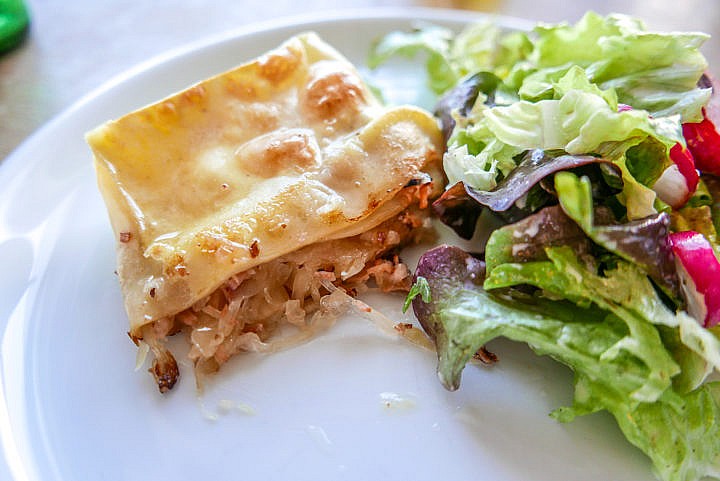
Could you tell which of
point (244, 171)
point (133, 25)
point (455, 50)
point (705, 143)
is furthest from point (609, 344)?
point (133, 25)

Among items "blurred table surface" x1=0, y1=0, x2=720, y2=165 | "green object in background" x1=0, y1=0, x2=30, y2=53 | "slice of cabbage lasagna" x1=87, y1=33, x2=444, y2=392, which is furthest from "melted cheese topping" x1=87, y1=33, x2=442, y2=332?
"green object in background" x1=0, y1=0, x2=30, y2=53

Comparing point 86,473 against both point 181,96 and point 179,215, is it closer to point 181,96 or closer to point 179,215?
point 179,215

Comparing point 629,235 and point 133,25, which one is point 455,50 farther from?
point 133,25

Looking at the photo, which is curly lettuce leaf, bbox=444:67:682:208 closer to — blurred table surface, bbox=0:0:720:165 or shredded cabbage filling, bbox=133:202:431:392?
shredded cabbage filling, bbox=133:202:431:392

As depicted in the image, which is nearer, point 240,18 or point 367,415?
point 367,415

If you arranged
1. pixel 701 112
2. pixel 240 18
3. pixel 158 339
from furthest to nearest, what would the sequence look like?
pixel 240 18 → pixel 701 112 → pixel 158 339

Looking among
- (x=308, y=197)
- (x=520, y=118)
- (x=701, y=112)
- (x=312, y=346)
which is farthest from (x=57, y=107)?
(x=701, y=112)

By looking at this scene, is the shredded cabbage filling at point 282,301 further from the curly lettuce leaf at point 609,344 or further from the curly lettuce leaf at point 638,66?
the curly lettuce leaf at point 638,66
